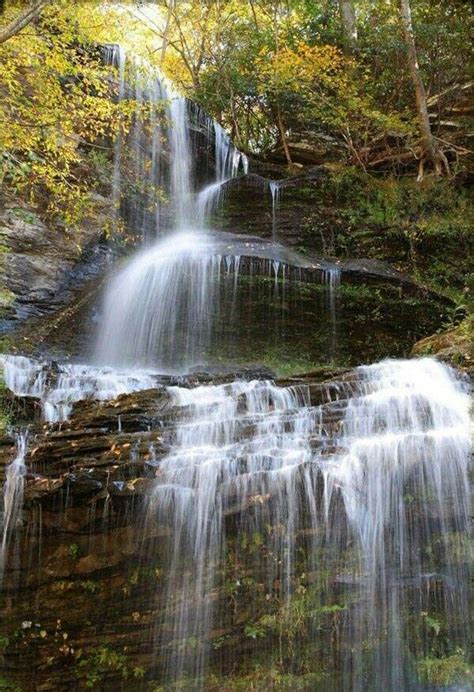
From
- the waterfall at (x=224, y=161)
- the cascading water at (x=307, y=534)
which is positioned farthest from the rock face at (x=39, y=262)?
the cascading water at (x=307, y=534)

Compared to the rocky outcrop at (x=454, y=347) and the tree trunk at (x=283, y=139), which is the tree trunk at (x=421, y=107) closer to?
the tree trunk at (x=283, y=139)

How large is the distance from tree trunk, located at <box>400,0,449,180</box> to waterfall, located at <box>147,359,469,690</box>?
9.83 metres

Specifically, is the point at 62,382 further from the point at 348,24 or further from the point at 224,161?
the point at 348,24

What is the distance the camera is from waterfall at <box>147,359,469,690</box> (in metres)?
5.14

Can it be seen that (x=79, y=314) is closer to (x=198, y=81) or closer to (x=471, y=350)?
(x=471, y=350)

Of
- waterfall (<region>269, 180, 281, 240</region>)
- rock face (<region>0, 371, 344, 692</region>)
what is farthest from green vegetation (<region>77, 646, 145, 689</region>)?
waterfall (<region>269, 180, 281, 240</region>)

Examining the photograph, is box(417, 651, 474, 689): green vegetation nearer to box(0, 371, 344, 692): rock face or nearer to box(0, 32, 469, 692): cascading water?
box(0, 32, 469, 692): cascading water

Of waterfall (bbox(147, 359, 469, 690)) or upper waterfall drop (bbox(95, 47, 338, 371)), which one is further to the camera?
upper waterfall drop (bbox(95, 47, 338, 371))

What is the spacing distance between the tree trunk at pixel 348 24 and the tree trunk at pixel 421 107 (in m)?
1.67

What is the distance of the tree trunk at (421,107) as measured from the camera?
13.2 meters

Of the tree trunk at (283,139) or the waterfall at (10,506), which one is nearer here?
the waterfall at (10,506)

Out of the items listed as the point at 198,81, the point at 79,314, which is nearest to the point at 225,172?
the point at 198,81

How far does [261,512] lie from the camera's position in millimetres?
5449

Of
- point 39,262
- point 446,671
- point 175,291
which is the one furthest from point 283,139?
point 446,671
